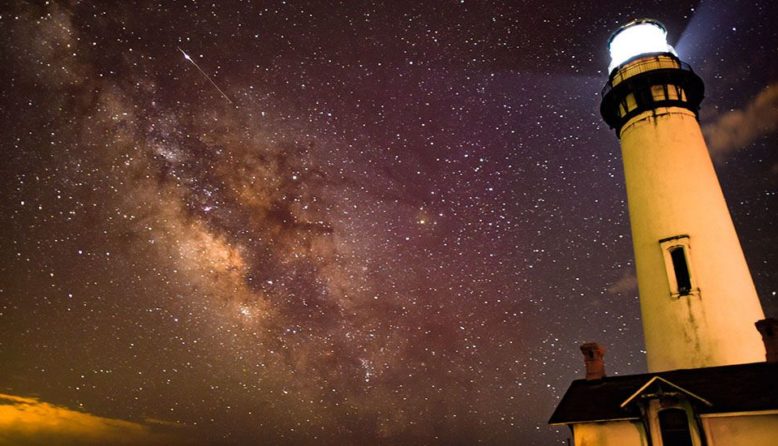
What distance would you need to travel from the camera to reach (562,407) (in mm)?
13859

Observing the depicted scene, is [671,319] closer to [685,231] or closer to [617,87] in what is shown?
[685,231]

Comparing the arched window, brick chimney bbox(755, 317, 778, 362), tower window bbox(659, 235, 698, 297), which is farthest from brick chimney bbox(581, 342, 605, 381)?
brick chimney bbox(755, 317, 778, 362)

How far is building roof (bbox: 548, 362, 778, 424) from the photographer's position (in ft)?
37.6

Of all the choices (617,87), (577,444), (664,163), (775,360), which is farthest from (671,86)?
(577,444)

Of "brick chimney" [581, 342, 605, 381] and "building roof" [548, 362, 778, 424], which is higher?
"brick chimney" [581, 342, 605, 381]

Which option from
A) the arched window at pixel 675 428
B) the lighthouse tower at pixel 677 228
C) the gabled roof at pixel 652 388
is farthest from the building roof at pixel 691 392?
the lighthouse tower at pixel 677 228

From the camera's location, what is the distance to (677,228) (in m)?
16.6

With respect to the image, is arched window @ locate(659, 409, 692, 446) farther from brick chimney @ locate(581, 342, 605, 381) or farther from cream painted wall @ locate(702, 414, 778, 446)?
brick chimney @ locate(581, 342, 605, 381)

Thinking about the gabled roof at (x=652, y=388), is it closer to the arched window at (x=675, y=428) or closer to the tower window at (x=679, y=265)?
the arched window at (x=675, y=428)

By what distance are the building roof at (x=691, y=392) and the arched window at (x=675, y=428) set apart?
0.53 m

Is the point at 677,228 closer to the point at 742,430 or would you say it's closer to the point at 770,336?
the point at 770,336

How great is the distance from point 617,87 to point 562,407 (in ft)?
44.3

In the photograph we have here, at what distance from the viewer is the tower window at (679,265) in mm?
15695

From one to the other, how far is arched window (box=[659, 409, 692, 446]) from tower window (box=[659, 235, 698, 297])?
4.90m
